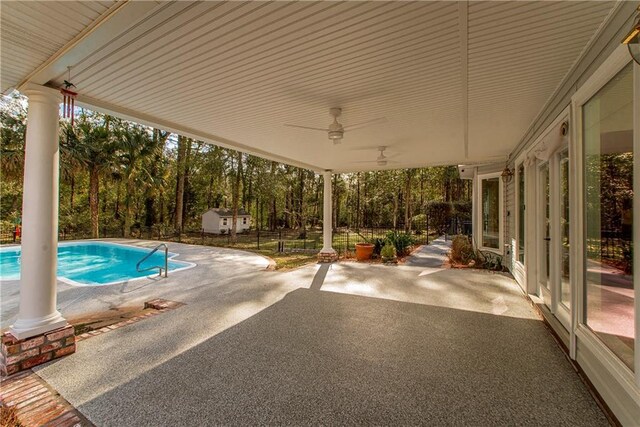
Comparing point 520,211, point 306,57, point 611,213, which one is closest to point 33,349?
point 306,57

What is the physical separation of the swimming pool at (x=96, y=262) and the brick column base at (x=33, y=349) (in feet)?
15.5

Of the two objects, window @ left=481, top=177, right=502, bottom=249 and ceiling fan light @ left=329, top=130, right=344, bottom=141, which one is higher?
ceiling fan light @ left=329, top=130, right=344, bottom=141

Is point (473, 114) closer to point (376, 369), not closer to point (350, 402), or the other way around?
point (376, 369)

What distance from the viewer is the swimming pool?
8011 mm

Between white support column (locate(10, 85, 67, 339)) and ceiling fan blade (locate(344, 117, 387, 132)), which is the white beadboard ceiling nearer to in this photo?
ceiling fan blade (locate(344, 117, 387, 132))

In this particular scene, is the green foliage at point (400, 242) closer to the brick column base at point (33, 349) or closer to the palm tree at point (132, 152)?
the brick column base at point (33, 349)

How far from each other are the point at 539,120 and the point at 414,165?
3.75 meters

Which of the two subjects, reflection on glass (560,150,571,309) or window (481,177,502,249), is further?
window (481,177,502,249)

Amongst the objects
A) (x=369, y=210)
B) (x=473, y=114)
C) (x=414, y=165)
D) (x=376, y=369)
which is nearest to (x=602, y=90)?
(x=473, y=114)

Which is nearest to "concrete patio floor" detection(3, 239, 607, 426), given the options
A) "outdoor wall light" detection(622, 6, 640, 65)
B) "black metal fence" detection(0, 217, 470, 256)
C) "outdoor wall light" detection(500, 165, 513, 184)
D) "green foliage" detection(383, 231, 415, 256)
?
"outdoor wall light" detection(622, 6, 640, 65)

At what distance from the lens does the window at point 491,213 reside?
723cm

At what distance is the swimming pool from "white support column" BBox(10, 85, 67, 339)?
4.79 m

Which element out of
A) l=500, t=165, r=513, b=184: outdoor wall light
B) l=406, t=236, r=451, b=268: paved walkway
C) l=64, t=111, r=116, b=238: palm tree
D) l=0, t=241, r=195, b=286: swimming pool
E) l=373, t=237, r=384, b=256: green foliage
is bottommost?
l=0, t=241, r=195, b=286: swimming pool

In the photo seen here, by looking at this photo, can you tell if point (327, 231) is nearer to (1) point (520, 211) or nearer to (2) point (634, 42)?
(1) point (520, 211)
